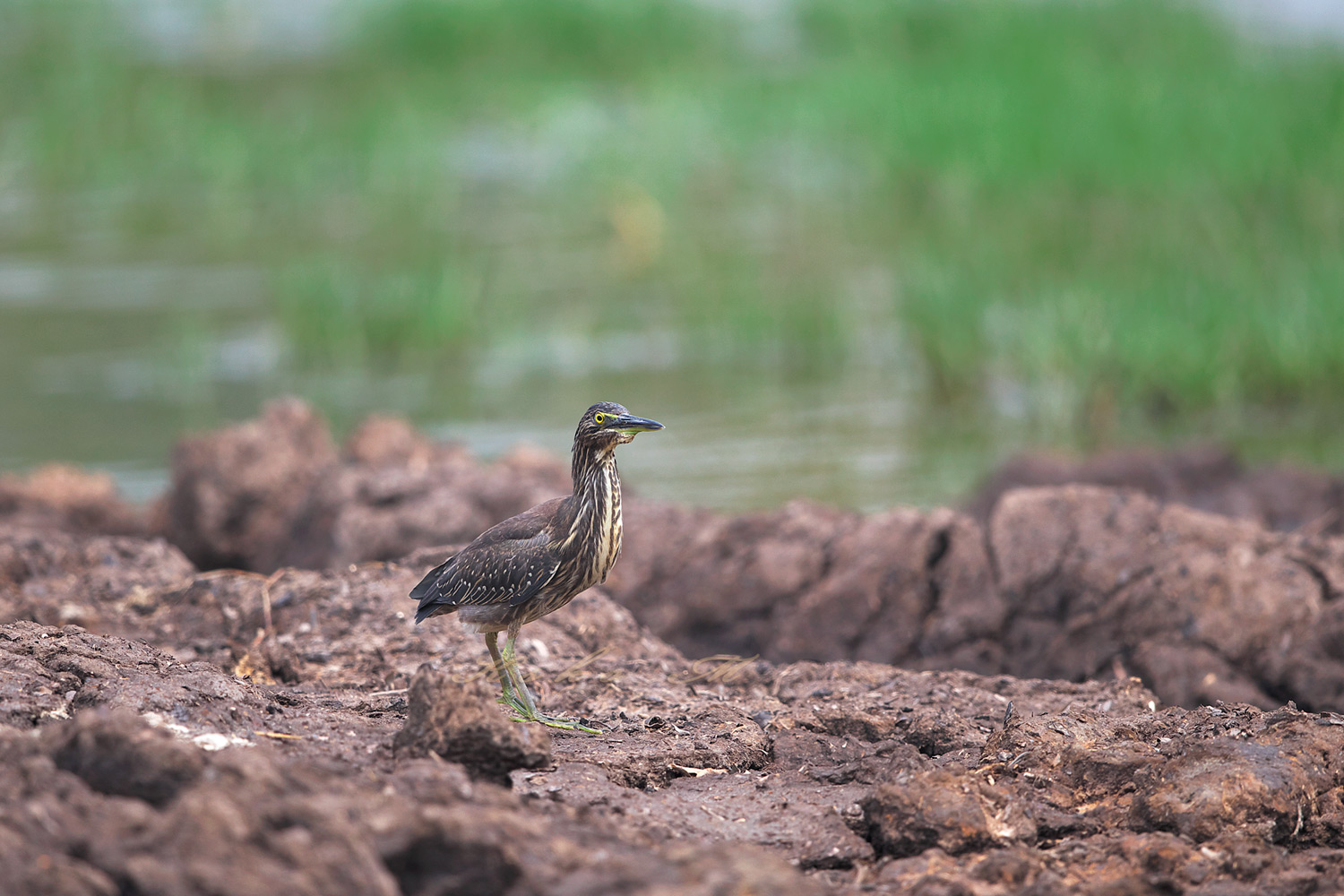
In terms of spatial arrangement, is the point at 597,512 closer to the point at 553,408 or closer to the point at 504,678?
the point at 504,678

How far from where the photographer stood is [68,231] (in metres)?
16.8

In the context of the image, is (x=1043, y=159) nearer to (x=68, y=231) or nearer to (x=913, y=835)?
(x=68, y=231)

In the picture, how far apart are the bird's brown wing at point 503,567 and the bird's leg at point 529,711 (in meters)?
0.20

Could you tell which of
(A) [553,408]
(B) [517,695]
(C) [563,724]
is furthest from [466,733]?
(A) [553,408]

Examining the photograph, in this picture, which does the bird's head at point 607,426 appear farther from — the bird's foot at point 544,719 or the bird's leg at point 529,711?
the bird's foot at point 544,719

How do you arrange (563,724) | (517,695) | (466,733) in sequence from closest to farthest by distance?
1. (466,733)
2. (563,724)
3. (517,695)

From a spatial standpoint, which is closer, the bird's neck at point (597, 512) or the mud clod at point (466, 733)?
the mud clod at point (466, 733)

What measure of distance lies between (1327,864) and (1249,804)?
0.23 metres

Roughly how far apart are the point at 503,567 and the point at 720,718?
2.66 ft

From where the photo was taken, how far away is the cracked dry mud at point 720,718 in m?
2.97

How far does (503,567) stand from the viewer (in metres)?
4.48

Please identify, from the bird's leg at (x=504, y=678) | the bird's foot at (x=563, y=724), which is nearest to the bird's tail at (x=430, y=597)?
the bird's leg at (x=504, y=678)

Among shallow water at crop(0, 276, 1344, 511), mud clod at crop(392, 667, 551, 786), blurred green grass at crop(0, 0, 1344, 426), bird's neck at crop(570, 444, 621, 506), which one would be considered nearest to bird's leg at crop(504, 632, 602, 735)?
bird's neck at crop(570, 444, 621, 506)

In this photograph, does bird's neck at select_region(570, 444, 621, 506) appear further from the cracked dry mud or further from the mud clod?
the mud clod
